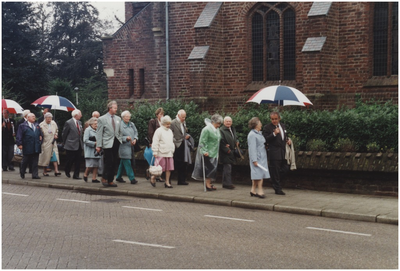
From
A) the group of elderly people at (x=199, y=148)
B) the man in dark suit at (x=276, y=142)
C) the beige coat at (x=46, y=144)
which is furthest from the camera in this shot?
the beige coat at (x=46, y=144)

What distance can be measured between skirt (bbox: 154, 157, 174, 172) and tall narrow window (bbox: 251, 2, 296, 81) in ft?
32.7

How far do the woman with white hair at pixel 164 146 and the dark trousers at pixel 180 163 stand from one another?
49 cm

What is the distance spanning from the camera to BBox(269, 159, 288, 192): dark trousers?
13617 mm

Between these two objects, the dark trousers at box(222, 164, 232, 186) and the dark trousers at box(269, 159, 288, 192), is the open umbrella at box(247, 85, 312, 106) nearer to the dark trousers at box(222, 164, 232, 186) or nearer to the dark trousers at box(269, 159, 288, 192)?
the dark trousers at box(269, 159, 288, 192)

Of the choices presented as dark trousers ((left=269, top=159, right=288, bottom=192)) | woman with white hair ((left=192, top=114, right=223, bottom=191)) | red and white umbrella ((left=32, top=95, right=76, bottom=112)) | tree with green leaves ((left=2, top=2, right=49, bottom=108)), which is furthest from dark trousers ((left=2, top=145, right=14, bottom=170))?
tree with green leaves ((left=2, top=2, right=49, bottom=108))

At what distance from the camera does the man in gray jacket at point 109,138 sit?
15086 mm

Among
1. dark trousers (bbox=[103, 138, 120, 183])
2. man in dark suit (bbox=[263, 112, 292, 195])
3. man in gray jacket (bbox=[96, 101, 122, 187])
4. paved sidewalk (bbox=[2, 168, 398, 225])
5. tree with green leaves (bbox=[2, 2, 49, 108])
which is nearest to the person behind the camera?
paved sidewalk (bbox=[2, 168, 398, 225])

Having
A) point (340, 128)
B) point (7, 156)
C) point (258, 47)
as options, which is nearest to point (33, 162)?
point (7, 156)

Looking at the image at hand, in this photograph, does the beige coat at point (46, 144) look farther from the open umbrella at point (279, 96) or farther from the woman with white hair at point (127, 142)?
the open umbrella at point (279, 96)

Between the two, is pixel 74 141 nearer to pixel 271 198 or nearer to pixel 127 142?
pixel 127 142

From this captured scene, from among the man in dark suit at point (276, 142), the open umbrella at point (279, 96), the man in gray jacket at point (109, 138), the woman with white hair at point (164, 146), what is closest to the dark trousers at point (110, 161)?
the man in gray jacket at point (109, 138)

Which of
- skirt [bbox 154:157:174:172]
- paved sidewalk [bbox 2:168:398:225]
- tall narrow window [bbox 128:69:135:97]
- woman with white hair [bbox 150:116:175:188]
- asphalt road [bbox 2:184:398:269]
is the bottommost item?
asphalt road [bbox 2:184:398:269]

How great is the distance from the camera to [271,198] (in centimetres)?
1319

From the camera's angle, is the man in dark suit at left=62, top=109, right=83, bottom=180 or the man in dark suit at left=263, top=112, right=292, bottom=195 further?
the man in dark suit at left=62, top=109, right=83, bottom=180
